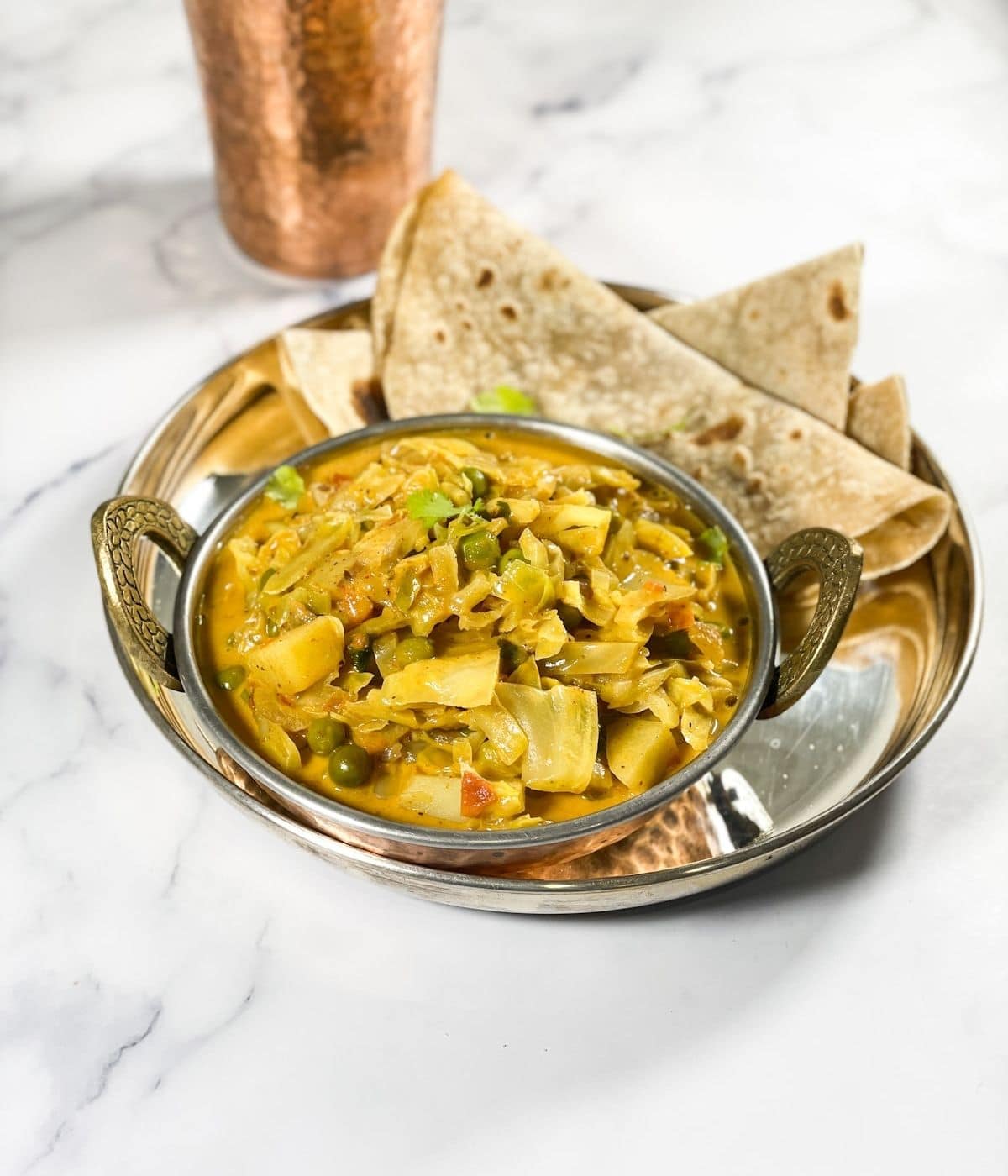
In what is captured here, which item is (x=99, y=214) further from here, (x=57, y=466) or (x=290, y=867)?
(x=290, y=867)

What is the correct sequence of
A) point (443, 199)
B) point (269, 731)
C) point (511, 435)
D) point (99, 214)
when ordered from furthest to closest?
point (99, 214) < point (443, 199) < point (511, 435) < point (269, 731)

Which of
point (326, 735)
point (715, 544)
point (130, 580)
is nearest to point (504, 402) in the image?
point (715, 544)

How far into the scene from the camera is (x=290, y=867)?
2951mm

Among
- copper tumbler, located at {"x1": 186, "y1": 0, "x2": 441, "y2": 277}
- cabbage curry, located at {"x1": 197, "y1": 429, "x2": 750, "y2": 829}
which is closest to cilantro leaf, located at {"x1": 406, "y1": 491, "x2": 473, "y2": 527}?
cabbage curry, located at {"x1": 197, "y1": 429, "x2": 750, "y2": 829}

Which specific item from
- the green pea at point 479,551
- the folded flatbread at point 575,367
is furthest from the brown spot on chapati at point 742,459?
the green pea at point 479,551

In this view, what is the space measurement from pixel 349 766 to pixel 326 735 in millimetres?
87

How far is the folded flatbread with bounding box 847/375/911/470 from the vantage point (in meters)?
3.52

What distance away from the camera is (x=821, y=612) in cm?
289

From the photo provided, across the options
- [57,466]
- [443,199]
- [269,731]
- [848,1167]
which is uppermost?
[443,199]

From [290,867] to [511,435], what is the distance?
1.31 meters

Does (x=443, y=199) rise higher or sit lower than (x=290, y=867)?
higher

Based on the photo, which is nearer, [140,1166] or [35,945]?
[140,1166]

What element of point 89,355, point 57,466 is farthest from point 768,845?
point 89,355

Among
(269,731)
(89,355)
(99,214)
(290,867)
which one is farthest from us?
(99,214)
